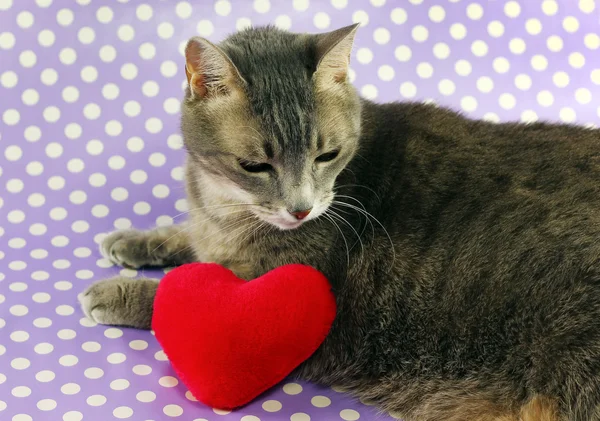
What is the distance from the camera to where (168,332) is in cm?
137

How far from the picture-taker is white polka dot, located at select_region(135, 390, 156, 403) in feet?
4.44

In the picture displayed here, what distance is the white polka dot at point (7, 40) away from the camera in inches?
82.6

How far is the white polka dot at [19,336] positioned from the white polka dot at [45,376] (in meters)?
0.13

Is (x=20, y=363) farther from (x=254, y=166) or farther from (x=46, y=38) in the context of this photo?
(x=46, y=38)

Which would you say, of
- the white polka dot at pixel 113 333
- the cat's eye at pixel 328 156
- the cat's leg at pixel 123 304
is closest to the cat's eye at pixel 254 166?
the cat's eye at pixel 328 156

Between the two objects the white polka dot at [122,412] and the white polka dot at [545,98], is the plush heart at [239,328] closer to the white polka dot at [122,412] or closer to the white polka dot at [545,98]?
the white polka dot at [122,412]

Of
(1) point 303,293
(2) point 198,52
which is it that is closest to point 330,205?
(1) point 303,293

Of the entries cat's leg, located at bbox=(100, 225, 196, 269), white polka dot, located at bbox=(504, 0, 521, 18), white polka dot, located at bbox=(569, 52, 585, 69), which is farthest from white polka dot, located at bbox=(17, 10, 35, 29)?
white polka dot, located at bbox=(569, 52, 585, 69)

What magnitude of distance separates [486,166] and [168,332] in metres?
0.75

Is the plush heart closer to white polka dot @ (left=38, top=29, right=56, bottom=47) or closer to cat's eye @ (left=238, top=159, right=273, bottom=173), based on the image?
cat's eye @ (left=238, top=159, right=273, bottom=173)

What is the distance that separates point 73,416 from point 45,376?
151mm

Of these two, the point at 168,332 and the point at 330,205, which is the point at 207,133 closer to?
the point at 330,205

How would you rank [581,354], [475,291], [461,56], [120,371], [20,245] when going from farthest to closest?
[461,56] < [20,245] < [120,371] < [475,291] < [581,354]

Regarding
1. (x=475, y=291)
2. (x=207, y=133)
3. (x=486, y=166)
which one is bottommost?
(x=475, y=291)
